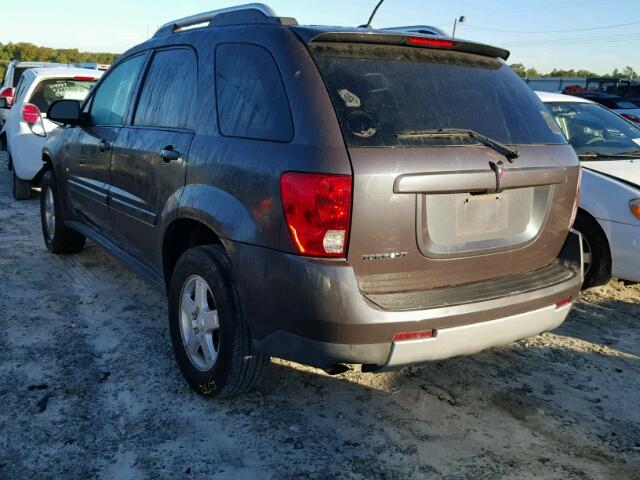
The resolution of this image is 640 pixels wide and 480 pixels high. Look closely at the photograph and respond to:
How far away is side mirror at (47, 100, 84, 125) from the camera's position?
4664 millimetres

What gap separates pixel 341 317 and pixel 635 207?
10.1ft

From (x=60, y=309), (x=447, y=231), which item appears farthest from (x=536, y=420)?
(x=60, y=309)

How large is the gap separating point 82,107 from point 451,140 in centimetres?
343

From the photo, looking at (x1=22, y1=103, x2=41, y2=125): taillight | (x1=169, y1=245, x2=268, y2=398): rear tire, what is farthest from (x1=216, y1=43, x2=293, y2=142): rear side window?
(x1=22, y1=103, x2=41, y2=125): taillight

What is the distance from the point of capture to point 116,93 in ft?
14.4

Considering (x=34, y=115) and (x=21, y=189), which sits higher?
(x=34, y=115)

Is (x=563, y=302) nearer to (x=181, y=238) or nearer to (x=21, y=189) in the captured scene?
(x=181, y=238)

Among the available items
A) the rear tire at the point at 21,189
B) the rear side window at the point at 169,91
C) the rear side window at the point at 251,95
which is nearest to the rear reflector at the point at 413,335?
the rear side window at the point at 251,95

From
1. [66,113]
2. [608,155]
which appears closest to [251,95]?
[66,113]

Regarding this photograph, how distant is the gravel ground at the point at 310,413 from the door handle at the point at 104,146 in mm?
1174

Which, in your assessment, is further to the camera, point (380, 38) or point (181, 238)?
point (181, 238)

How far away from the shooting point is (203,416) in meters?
3.05

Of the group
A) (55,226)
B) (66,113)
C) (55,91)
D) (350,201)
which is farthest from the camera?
(55,91)

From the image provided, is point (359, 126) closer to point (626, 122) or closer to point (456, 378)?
point (456, 378)
